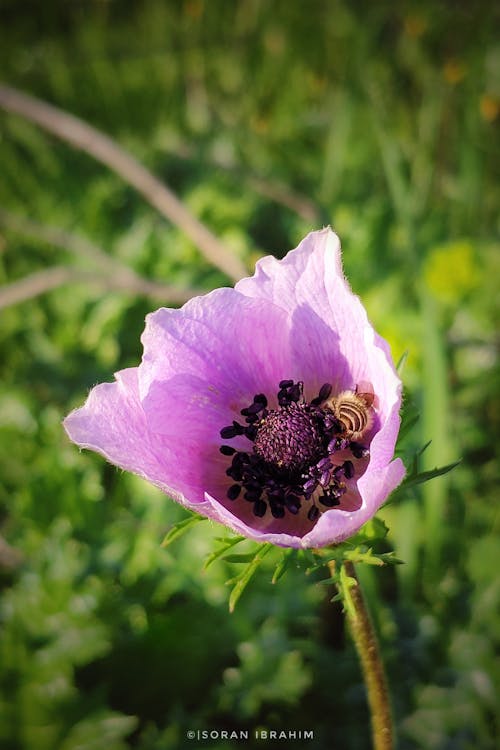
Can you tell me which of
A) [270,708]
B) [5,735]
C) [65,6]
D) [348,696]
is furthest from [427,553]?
[65,6]

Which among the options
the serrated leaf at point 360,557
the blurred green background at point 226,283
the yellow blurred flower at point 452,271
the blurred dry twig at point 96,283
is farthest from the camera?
Result: the yellow blurred flower at point 452,271

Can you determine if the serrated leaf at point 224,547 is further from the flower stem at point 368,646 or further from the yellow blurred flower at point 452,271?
the yellow blurred flower at point 452,271

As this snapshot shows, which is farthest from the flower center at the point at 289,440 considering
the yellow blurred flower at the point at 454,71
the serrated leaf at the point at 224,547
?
the yellow blurred flower at the point at 454,71

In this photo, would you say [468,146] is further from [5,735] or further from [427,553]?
[5,735]

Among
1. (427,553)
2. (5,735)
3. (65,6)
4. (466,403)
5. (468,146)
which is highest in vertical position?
(65,6)

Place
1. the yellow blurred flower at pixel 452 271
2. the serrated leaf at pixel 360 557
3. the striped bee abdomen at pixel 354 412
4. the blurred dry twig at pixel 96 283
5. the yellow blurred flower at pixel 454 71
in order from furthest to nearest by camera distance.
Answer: the yellow blurred flower at pixel 454 71
the yellow blurred flower at pixel 452 271
the blurred dry twig at pixel 96 283
the striped bee abdomen at pixel 354 412
the serrated leaf at pixel 360 557

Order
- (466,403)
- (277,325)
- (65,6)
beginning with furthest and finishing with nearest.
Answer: (65,6) < (466,403) < (277,325)

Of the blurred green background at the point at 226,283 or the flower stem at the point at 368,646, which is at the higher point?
the blurred green background at the point at 226,283

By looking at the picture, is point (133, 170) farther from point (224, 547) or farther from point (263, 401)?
point (224, 547)
